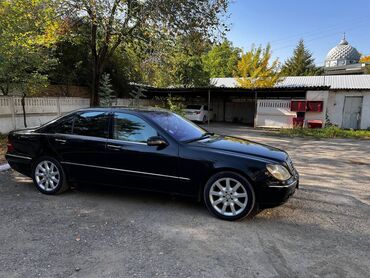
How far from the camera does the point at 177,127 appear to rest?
16.3 feet

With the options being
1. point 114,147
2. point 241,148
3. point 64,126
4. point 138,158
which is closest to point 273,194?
point 241,148

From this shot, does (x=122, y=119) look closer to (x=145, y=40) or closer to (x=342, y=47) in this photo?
(x=145, y=40)

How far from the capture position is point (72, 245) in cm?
344

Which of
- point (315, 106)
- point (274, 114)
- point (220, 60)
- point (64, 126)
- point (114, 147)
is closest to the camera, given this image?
point (114, 147)

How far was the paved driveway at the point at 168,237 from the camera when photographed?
3033 millimetres

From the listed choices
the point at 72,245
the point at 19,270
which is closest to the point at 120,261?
the point at 72,245

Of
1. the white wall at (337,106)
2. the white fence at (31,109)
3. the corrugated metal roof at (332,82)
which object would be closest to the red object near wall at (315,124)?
the corrugated metal roof at (332,82)

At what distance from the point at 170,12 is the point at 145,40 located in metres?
2.95

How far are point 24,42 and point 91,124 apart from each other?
7.51 meters

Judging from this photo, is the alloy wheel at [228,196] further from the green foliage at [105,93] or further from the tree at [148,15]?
the green foliage at [105,93]

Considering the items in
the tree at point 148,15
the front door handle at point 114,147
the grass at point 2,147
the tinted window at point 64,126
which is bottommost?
the grass at point 2,147

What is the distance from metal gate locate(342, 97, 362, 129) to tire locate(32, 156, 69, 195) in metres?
20.6

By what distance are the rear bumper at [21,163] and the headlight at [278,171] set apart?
394cm

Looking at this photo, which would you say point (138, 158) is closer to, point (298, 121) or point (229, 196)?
point (229, 196)
